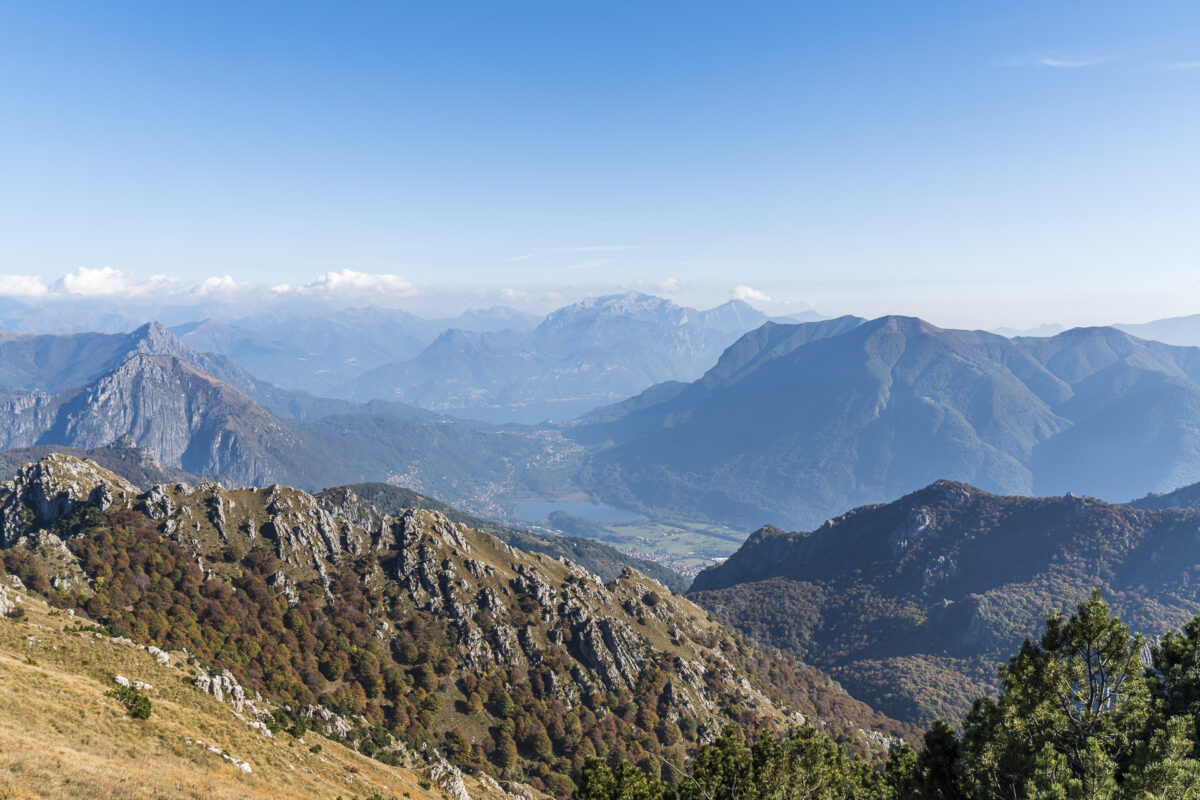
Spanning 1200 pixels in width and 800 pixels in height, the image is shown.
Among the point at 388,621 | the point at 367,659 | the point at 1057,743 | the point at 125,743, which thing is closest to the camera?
the point at 1057,743

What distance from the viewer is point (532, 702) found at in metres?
126

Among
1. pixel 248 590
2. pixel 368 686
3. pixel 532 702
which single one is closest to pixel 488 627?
pixel 532 702

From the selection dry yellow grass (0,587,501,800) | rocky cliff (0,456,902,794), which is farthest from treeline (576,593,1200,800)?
rocky cliff (0,456,902,794)

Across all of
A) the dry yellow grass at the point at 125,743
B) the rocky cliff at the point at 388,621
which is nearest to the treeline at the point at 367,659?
the rocky cliff at the point at 388,621

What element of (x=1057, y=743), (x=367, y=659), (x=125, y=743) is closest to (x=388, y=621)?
(x=367, y=659)

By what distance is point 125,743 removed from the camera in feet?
141

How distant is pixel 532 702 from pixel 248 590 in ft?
219

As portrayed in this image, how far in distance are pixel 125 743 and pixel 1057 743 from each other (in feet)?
211

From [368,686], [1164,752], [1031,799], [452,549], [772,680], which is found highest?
[1164,752]

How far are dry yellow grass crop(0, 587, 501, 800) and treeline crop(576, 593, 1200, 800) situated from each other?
95.0 ft

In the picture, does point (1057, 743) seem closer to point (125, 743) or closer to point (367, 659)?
point (125, 743)

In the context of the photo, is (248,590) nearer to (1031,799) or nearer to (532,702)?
(532,702)

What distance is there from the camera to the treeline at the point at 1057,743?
26109mm

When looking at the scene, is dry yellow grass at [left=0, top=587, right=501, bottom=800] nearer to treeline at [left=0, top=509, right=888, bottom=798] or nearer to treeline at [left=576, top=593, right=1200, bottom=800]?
treeline at [left=0, top=509, right=888, bottom=798]
